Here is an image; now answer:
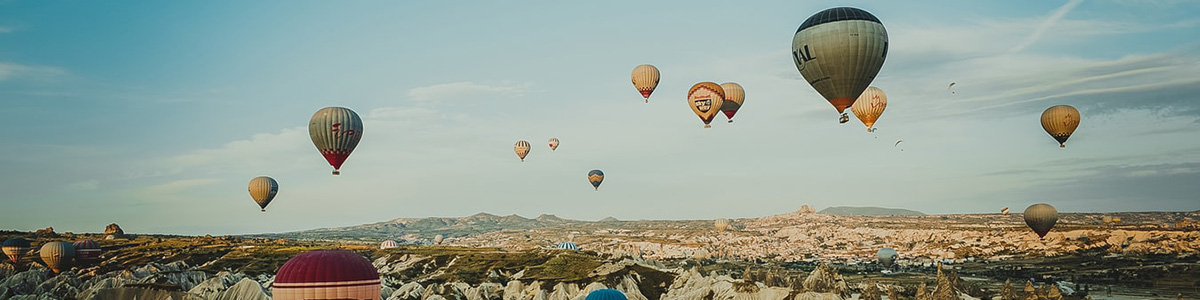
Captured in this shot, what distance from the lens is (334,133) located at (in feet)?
225

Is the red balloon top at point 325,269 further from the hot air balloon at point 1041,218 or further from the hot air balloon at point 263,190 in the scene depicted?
the hot air balloon at point 1041,218

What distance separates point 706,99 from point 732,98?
3.93 m

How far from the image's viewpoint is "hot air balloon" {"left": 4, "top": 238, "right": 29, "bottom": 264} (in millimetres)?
130000

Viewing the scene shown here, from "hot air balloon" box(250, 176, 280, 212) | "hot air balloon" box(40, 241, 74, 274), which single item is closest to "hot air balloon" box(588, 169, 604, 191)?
"hot air balloon" box(250, 176, 280, 212)

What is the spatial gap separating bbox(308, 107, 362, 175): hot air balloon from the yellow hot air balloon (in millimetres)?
73996

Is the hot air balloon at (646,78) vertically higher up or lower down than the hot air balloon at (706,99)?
higher up

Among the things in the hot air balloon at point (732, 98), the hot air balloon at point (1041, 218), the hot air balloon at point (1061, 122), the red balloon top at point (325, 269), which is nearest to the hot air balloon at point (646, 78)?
the hot air balloon at point (732, 98)

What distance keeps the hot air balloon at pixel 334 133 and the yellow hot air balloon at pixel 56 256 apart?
73996 mm

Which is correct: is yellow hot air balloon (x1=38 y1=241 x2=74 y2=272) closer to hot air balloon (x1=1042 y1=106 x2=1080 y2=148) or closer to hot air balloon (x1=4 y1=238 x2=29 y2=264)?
hot air balloon (x1=4 y1=238 x2=29 y2=264)

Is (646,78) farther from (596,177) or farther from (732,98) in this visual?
(596,177)

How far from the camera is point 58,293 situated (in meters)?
108

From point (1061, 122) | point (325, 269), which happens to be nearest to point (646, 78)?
point (1061, 122)

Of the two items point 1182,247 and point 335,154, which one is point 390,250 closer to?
point 335,154

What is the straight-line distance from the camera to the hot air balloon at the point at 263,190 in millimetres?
111819
